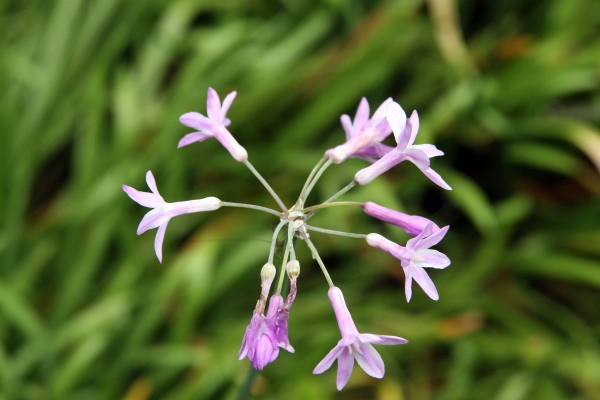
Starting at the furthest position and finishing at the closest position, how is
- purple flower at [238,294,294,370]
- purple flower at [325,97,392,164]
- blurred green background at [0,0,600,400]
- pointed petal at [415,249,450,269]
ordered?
blurred green background at [0,0,600,400]
purple flower at [325,97,392,164]
pointed petal at [415,249,450,269]
purple flower at [238,294,294,370]

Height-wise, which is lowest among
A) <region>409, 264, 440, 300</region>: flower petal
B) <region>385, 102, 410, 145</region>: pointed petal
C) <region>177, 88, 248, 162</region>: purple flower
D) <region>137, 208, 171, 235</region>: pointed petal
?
<region>409, 264, 440, 300</region>: flower petal

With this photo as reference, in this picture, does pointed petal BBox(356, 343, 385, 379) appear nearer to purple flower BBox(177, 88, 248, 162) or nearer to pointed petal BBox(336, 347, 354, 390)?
pointed petal BBox(336, 347, 354, 390)

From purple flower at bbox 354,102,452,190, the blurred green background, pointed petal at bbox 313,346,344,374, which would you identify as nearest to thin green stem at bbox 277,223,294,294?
pointed petal at bbox 313,346,344,374

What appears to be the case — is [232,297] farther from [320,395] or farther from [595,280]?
[595,280]

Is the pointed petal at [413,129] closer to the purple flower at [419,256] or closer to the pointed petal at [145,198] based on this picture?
the purple flower at [419,256]

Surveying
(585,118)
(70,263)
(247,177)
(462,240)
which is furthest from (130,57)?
(585,118)

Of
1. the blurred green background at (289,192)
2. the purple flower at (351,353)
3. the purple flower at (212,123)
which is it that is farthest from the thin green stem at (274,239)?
the blurred green background at (289,192)
